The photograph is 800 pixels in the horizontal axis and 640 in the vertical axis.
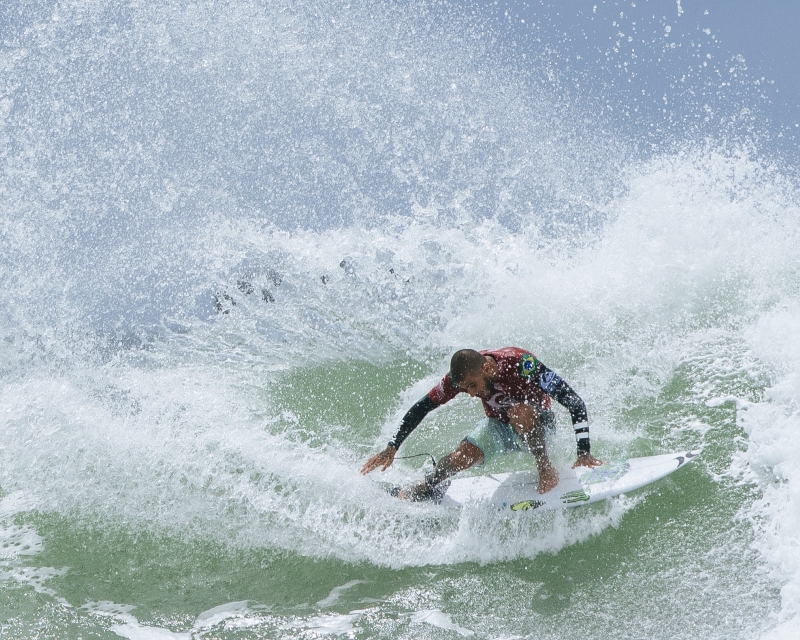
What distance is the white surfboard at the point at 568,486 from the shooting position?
527cm

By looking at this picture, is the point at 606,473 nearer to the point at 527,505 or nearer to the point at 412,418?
the point at 527,505

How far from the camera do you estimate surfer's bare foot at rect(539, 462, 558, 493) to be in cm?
531

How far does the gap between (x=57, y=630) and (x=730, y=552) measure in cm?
431

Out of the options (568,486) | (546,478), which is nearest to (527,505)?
(546,478)

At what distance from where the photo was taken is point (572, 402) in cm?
505

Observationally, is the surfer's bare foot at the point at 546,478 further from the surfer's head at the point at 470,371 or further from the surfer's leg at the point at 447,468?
the surfer's head at the point at 470,371

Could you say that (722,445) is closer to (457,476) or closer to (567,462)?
(567,462)

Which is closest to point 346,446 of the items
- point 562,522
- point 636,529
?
point 562,522

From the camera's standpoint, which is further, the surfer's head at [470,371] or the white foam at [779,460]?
the surfer's head at [470,371]

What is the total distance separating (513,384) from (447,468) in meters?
0.83

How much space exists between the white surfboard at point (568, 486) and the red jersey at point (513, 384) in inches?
21.0

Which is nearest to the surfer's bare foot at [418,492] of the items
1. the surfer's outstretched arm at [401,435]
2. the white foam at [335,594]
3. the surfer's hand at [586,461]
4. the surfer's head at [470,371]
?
the surfer's outstretched arm at [401,435]

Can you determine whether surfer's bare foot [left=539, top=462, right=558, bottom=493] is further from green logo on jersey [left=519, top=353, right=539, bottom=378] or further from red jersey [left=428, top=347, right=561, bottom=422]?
green logo on jersey [left=519, top=353, right=539, bottom=378]

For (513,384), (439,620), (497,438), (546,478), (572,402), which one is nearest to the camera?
(439,620)
